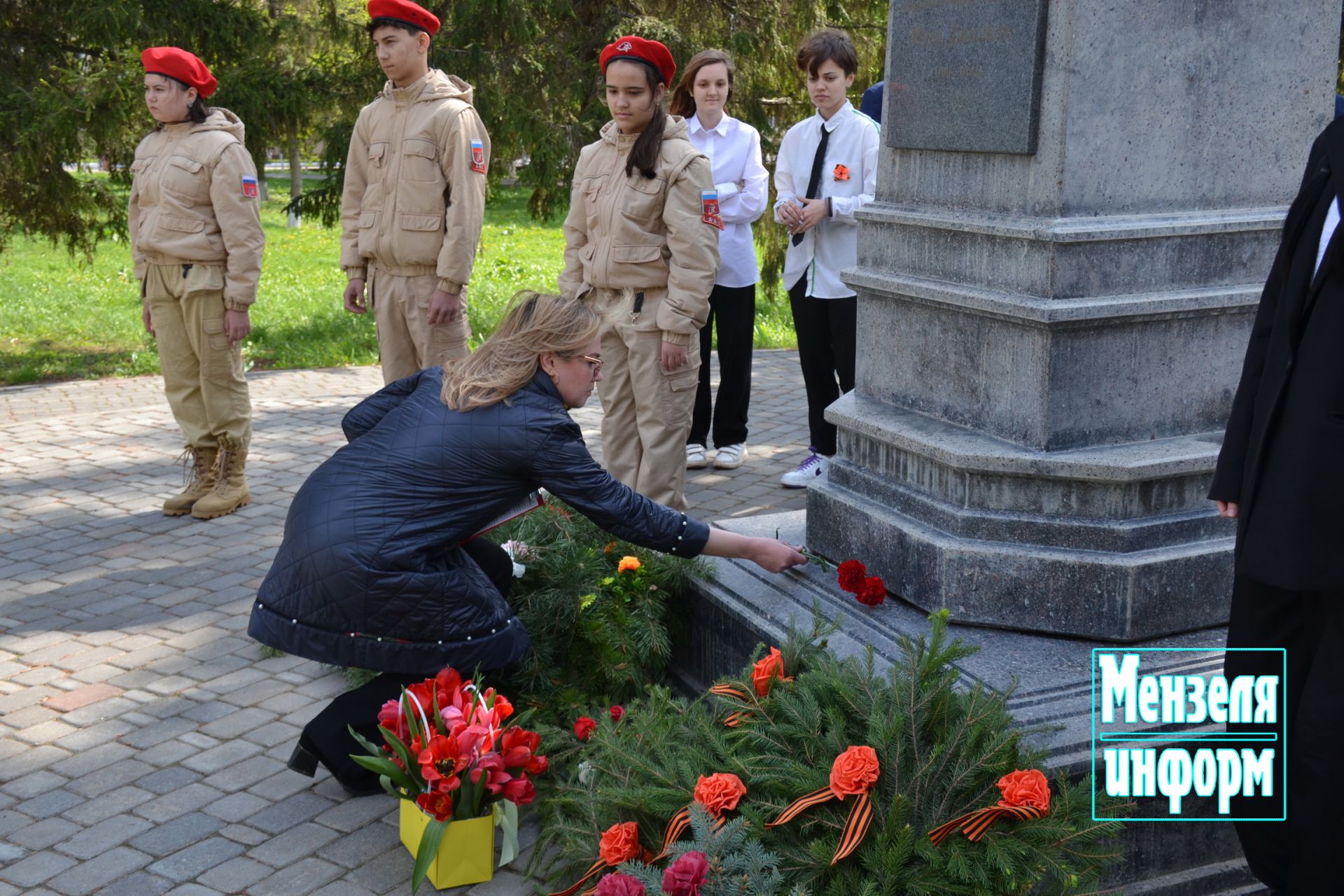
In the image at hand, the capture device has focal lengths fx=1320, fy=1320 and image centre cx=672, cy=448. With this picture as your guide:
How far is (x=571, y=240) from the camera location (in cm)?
554

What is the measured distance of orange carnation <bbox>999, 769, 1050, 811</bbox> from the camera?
2.68m

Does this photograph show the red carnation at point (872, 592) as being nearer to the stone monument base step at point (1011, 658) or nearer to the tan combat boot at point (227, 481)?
the stone monument base step at point (1011, 658)

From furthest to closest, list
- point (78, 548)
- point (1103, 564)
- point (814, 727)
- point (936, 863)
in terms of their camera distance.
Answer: point (78, 548)
point (1103, 564)
point (814, 727)
point (936, 863)

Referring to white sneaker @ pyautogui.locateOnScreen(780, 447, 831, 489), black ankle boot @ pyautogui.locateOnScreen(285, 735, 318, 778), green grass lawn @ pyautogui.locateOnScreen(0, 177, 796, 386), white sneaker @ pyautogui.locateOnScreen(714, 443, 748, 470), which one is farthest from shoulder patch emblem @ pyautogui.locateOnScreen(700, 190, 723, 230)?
green grass lawn @ pyautogui.locateOnScreen(0, 177, 796, 386)

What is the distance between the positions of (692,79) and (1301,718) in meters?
4.72

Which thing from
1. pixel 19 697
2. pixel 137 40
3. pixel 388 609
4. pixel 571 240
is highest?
pixel 137 40

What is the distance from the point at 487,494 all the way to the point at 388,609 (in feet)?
1.31

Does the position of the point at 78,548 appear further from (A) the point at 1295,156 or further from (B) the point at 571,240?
(A) the point at 1295,156

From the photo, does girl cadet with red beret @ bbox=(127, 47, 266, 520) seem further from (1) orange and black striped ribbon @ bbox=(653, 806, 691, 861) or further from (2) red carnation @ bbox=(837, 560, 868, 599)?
(1) orange and black striped ribbon @ bbox=(653, 806, 691, 861)

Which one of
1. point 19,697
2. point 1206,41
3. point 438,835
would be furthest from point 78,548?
point 1206,41

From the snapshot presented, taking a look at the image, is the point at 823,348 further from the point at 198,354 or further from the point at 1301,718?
the point at 1301,718

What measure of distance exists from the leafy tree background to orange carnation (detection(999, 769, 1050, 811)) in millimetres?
8329

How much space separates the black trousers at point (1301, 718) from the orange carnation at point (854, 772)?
2.93 ft

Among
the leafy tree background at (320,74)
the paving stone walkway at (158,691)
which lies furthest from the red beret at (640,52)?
the leafy tree background at (320,74)
